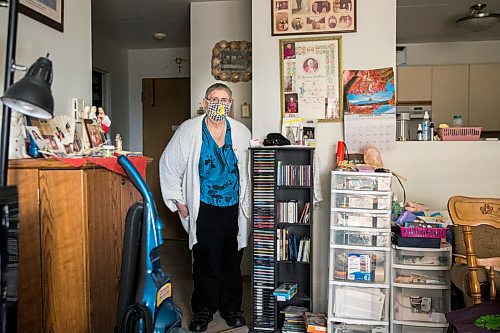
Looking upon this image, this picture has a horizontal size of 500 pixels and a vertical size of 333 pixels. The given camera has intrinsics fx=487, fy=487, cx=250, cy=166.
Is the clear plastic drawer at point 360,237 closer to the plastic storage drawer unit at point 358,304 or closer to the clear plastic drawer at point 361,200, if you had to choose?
the clear plastic drawer at point 361,200

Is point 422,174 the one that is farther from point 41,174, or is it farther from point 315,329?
point 41,174

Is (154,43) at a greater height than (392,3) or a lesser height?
greater

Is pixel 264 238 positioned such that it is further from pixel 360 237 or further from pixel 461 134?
pixel 461 134

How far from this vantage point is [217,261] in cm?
309

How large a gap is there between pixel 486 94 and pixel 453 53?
68 centimetres

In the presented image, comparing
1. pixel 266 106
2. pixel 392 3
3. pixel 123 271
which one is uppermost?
pixel 392 3

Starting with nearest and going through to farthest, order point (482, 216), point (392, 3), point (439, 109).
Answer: point (482, 216) → point (392, 3) → point (439, 109)

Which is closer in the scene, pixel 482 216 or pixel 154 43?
pixel 482 216

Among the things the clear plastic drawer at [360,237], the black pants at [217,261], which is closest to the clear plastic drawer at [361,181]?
the clear plastic drawer at [360,237]

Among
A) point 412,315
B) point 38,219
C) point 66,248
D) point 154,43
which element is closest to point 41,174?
point 38,219

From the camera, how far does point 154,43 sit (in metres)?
5.79

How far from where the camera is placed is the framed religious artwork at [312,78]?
10.4 ft

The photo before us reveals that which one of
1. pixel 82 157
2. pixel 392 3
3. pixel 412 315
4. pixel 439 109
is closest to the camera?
pixel 82 157

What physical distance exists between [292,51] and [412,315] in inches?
70.1
